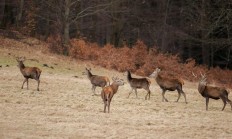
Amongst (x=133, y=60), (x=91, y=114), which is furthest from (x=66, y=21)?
(x=91, y=114)

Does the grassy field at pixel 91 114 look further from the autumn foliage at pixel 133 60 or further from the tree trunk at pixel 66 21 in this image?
the tree trunk at pixel 66 21

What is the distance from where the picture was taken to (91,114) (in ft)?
65.7

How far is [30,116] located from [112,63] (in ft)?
68.2

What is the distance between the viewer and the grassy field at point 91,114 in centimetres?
A: 1712

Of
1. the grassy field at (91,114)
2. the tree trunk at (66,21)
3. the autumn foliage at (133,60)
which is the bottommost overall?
the grassy field at (91,114)

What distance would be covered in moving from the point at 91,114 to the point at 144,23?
1553 inches

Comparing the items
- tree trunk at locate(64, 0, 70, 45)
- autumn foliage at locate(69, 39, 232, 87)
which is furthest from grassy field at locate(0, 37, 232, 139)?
tree trunk at locate(64, 0, 70, 45)

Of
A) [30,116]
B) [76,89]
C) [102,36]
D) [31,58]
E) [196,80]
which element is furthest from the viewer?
[102,36]

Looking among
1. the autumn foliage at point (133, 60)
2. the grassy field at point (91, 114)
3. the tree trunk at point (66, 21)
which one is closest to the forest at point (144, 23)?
the tree trunk at point (66, 21)

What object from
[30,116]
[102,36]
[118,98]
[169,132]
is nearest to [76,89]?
[118,98]

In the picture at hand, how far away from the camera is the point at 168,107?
23406 mm

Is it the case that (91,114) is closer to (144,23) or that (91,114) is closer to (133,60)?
(133,60)

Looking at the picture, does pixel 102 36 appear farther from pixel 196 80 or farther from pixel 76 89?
pixel 76 89

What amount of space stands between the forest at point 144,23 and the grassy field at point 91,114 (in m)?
13.7
